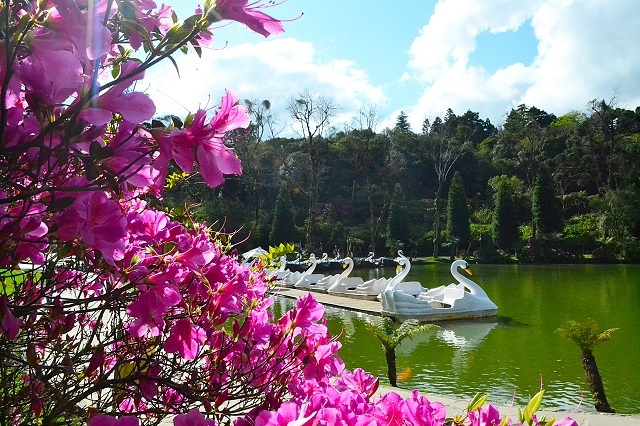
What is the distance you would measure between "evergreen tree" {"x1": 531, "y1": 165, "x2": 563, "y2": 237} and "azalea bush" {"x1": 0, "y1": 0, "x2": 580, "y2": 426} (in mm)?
25471

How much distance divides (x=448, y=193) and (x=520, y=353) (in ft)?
76.7

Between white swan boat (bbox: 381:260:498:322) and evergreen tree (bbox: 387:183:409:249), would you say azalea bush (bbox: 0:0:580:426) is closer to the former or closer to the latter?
white swan boat (bbox: 381:260:498:322)

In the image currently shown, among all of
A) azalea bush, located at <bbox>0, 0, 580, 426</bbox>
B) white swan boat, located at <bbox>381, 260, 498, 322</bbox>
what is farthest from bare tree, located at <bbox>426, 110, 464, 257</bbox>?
azalea bush, located at <bbox>0, 0, 580, 426</bbox>

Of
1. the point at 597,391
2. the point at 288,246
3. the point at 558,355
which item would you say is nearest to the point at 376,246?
the point at 558,355

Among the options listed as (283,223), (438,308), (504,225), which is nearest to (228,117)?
(438,308)

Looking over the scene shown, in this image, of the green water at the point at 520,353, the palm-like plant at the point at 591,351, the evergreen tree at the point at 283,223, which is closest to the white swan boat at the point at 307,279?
the green water at the point at 520,353

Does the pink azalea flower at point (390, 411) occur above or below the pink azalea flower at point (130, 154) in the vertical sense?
below

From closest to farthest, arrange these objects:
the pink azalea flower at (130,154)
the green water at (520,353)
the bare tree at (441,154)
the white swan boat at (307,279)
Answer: the pink azalea flower at (130,154)
the green water at (520,353)
the white swan boat at (307,279)
the bare tree at (441,154)

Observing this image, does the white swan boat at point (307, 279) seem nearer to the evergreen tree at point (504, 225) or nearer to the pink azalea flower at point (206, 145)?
the evergreen tree at point (504, 225)

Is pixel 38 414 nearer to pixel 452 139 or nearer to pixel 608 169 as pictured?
pixel 608 169

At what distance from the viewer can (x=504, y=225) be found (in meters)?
25.5

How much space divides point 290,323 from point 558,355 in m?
6.45

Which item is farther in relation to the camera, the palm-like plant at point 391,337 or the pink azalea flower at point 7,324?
the palm-like plant at point 391,337

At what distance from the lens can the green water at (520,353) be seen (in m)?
5.35
